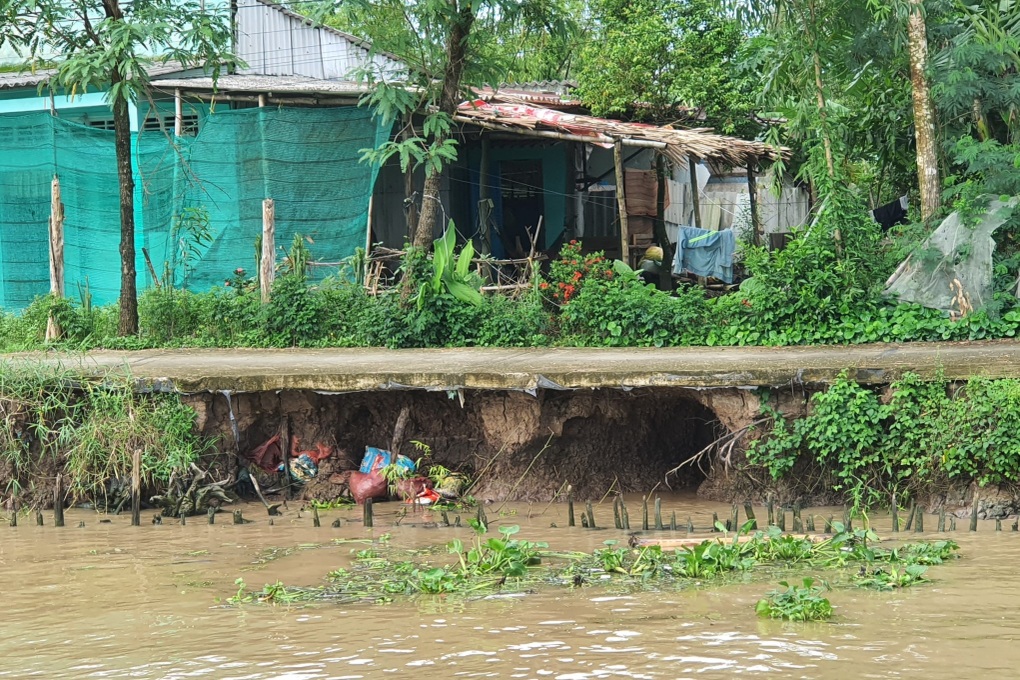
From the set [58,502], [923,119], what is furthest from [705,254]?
[58,502]

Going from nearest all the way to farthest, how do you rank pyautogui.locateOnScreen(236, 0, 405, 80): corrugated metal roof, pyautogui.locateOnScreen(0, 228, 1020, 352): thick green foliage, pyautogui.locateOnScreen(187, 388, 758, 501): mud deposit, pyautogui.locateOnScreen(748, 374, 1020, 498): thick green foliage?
pyautogui.locateOnScreen(748, 374, 1020, 498): thick green foliage < pyautogui.locateOnScreen(187, 388, 758, 501): mud deposit < pyautogui.locateOnScreen(0, 228, 1020, 352): thick green foliage < pyautogui.locateOnScreen(236, 0, 405, 80): corrugated metal roof

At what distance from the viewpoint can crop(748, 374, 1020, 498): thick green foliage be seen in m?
7.81

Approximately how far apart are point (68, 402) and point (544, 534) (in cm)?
418

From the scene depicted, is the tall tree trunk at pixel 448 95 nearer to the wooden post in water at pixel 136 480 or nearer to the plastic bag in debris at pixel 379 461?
the plastic bag in debris at pixel 379 461

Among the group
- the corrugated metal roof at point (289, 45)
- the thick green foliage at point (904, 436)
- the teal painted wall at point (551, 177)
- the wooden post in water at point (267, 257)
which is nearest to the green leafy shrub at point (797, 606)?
the thick green foliage at point (904, 436)

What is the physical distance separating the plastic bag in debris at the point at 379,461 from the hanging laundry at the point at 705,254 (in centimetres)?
716

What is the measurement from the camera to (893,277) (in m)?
10.5

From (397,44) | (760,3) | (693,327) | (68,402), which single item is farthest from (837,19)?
(68,402)

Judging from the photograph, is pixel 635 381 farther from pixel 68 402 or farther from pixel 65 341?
pixel 65 341

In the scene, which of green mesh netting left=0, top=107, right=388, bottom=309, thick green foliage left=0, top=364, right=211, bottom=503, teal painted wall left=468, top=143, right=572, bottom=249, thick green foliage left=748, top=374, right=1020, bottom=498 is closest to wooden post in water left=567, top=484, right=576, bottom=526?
thick green foliage left=748, top=374, right=1020, bottom=498

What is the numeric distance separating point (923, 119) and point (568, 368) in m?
4.78

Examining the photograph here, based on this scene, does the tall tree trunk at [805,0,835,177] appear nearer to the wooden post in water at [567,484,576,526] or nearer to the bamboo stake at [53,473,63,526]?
the wooden post in water at [567,484,576,526]

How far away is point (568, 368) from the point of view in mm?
8984

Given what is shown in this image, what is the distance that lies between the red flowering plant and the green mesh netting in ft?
9.94
